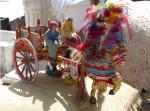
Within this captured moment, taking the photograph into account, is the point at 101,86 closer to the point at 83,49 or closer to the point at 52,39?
the point at 83,49

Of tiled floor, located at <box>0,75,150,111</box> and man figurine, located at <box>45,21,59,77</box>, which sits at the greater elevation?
man figurine, located at <box>45,21,59,77</box>

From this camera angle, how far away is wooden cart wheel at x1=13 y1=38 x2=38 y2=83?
1867 mm

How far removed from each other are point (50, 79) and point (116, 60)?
0.52 metres

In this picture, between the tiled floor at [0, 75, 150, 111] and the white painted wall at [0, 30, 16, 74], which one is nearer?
the tiled floor at [0, 75, 150, 111]

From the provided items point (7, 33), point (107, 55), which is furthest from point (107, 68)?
point (7, 33)

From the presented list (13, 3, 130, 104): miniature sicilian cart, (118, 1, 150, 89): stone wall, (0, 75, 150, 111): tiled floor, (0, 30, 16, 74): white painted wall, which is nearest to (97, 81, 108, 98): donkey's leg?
(13, 3, 130, 104): miniature sicilian cart

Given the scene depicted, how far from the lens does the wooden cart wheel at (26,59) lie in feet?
6.13

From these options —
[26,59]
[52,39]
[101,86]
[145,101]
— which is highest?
[52,39]

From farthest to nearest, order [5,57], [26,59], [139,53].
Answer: [5,57] < [139,53] < [26,59]

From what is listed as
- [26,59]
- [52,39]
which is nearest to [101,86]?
[52,39]

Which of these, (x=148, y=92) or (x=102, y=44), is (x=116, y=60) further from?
(x=148, y=92)

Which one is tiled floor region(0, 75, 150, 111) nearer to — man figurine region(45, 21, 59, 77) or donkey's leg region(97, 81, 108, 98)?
donkey's leg region(97, 81, 108, 98)

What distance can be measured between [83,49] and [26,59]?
40cm

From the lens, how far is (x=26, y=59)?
1.93m
